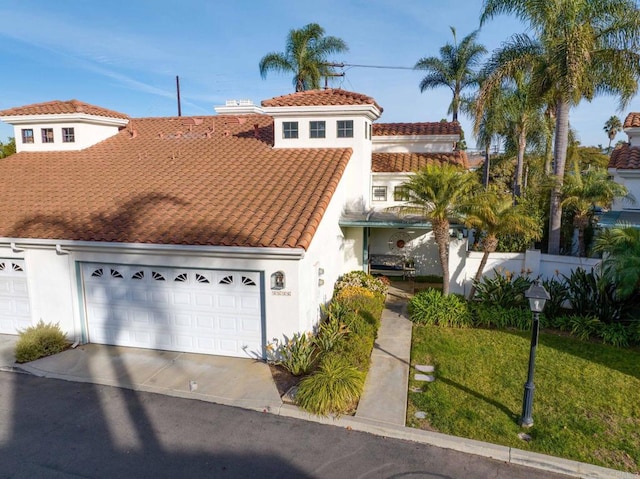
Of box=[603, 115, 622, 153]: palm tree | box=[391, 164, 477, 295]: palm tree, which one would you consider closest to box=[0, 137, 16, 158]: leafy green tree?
box=[391, 164, 477, 295]: palm tree

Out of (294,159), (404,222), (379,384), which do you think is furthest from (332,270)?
(379,384)

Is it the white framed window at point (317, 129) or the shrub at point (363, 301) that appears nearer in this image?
the shrub at point (363, 301)

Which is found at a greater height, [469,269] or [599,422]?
[469,269]

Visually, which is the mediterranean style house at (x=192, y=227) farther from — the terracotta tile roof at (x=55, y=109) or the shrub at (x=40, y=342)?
the shrub at (x=40, y=342)

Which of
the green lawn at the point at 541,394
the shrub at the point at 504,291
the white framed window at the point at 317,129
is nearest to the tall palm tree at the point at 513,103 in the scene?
the white framed window at the point at 317,129

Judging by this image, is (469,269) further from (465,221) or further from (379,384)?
(379,384)
